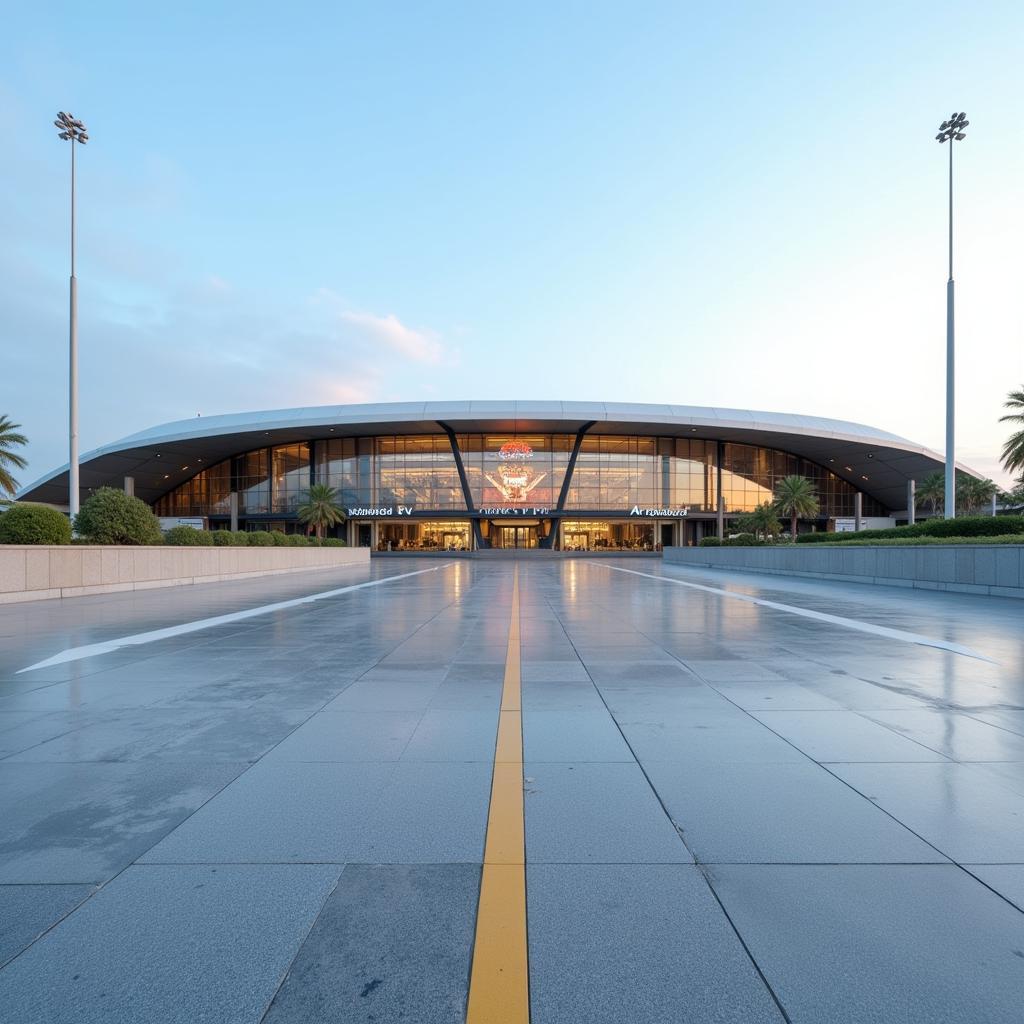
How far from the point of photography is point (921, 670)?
690 centimetres

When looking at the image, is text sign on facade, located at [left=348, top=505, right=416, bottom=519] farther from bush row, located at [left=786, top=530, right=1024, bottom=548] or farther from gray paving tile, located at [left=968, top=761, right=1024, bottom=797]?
gray paving tile, located at [left=968, top=761, right=1024, bottom=797]

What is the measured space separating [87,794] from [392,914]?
7.52 feet

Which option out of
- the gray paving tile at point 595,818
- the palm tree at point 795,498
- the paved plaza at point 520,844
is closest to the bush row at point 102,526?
the paved plaza at point 520,844

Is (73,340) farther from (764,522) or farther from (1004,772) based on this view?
(764,522)

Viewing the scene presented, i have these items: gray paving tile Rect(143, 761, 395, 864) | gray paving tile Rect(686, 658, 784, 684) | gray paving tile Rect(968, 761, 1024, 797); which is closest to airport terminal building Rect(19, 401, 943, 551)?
gray paving tile Rect(686, 658, 784, 684)

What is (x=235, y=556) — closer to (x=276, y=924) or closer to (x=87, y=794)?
(x=87, y=794)

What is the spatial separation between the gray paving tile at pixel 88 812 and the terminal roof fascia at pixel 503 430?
56.7 meters

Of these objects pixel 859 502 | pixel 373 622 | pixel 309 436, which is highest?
pixel 309 436

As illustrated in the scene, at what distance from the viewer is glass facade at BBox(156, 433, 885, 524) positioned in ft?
221

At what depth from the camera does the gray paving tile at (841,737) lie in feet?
13.8

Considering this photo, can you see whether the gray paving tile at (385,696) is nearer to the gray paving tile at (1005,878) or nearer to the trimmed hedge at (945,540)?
the gray paving tile at (1005,878)

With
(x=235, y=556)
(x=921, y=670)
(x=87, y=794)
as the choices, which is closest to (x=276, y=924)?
(x=87, y=794)

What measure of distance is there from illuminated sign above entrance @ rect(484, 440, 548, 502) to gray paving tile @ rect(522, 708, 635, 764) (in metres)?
62.0

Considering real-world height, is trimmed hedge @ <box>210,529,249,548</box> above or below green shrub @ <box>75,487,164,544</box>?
below
